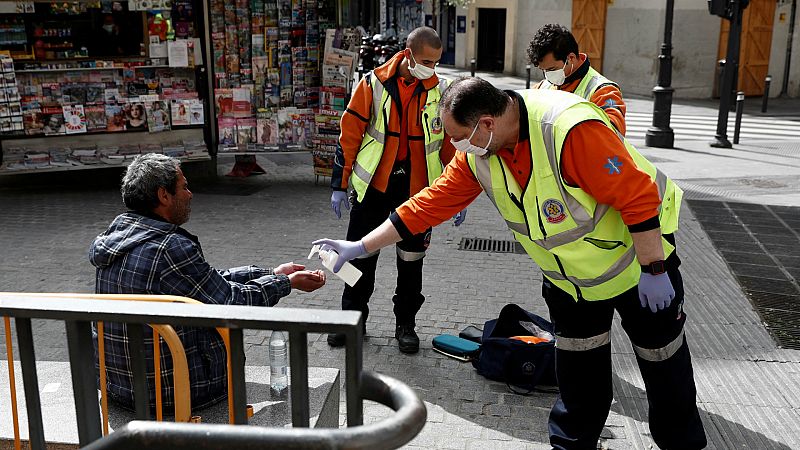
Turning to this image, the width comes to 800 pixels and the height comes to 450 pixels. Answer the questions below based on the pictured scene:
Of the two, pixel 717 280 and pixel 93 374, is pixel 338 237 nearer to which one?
pixel 717 280

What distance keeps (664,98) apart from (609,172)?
34.2 feet

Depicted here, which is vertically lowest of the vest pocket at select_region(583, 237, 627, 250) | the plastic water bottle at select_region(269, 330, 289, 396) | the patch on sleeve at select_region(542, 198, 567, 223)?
the plastic water bottle at select_region(269, 330, 289, 396)

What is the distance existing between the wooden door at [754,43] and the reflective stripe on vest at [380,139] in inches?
697

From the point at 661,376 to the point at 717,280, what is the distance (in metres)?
3.26

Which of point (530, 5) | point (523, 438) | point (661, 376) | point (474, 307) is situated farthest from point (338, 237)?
point (530, 5)

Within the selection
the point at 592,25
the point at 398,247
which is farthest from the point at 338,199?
the point at 592,25

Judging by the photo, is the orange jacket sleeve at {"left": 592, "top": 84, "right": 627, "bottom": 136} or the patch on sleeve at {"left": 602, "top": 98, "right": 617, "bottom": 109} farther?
the patch on sleeve at {"left": 602, "top": 98, "right": 617, "bottom": 109}

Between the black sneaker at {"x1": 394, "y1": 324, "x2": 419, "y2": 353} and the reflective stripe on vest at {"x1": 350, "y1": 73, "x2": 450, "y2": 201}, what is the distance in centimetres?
85

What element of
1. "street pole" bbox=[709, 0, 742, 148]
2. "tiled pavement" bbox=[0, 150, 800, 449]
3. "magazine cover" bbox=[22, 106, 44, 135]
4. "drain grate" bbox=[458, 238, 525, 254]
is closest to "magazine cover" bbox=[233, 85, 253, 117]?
"tiled pavement" bbox=[0, 150, 800, 449]

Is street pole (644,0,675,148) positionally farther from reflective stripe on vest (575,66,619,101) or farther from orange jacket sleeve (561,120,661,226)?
orange jacket sleeve (561,120,661,226)

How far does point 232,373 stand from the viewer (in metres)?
1.98

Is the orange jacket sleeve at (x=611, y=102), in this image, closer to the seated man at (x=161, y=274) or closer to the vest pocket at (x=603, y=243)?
the vest pocket at (x=603, y=243)

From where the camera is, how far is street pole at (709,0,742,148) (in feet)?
40.2

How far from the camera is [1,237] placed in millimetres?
7402
